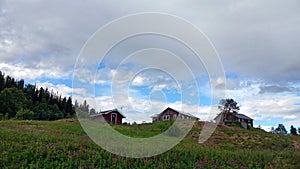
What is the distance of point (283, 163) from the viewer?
9.89m

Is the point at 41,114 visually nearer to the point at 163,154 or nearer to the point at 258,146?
the point at 258,146

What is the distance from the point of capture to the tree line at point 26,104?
37369 millimetres

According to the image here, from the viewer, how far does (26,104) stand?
1800 inches

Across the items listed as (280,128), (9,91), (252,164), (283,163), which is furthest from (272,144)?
(9,91)

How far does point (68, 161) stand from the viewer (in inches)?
307

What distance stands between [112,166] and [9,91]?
40.0 m

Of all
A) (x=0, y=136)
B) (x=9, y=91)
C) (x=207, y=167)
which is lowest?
(x=207, y=167)

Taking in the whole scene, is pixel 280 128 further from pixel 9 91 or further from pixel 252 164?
pixel 9 91

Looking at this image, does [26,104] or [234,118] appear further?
[26,104]

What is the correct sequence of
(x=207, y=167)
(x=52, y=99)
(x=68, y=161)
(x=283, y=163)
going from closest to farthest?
(x=68, y=161) → (x=207, y=167) → (x=283, y=163) → (x=52, y=99)

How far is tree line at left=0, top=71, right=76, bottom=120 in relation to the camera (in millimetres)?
37369

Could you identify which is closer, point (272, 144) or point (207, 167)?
point (207, 167)

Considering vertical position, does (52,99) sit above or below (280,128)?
above

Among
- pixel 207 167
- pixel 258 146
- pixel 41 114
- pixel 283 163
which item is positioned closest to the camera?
pixel 207 167
